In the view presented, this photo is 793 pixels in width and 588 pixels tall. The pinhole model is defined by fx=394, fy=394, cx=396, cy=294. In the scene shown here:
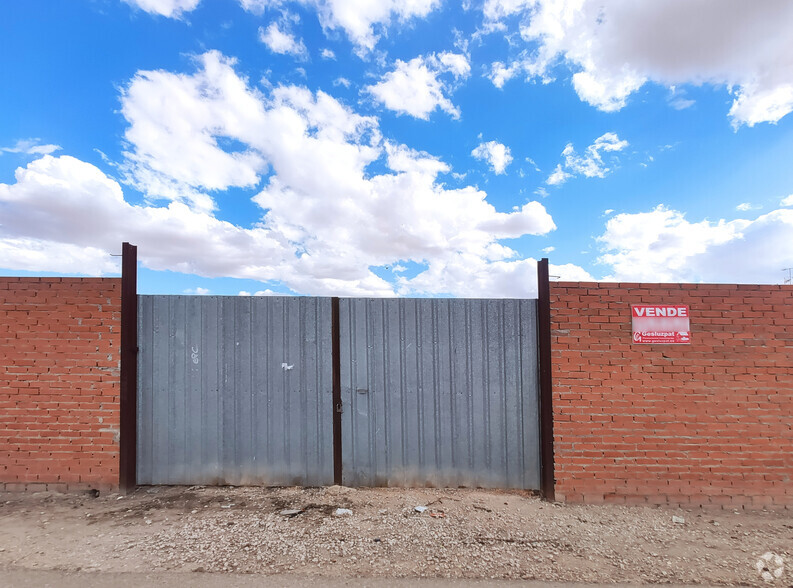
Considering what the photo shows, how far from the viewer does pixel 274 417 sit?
185 inches

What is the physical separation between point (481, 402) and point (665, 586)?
2183mm

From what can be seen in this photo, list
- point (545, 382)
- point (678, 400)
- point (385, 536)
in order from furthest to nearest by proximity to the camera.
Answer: point (545, 382) → point (678, 400) → point (385, 536)

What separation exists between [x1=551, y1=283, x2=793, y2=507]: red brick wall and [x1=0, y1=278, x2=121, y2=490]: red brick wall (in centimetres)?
519

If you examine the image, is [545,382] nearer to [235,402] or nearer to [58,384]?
[235,402]

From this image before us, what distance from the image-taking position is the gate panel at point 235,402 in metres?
4.70

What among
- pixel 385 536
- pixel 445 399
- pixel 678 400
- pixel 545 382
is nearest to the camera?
pixel 385 536

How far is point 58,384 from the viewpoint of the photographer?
15.1 ft

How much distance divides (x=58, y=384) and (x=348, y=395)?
3.37 metres

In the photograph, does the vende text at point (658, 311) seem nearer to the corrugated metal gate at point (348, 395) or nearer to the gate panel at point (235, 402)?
the corrugated metal gate at point (348, 395)

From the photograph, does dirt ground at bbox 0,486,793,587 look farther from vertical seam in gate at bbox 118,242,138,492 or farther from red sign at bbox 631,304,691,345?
red sign at bbox 631,304,691,345

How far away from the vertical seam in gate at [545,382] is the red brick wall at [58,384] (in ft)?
16.2

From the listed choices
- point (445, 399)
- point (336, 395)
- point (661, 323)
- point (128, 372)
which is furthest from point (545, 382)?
point (128, 372)

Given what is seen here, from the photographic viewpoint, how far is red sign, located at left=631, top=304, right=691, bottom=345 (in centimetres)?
447

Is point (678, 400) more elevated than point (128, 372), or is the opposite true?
point (128, 372)
